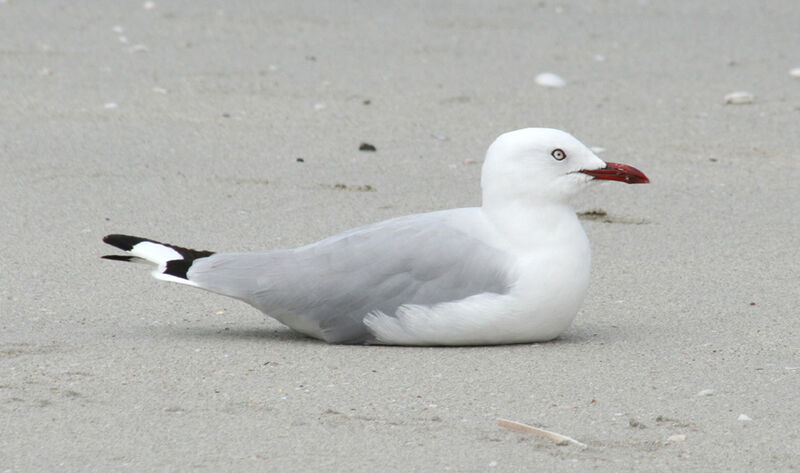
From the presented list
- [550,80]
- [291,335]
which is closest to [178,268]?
[291,335]

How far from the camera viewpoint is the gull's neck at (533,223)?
404 centimetres

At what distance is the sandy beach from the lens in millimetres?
3293

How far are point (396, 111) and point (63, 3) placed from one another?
12.2ft

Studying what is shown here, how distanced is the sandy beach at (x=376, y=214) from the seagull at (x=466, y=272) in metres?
0.09

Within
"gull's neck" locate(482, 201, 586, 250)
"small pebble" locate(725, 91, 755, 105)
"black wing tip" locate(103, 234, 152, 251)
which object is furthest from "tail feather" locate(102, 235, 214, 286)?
"small pebble" locate(725, 91, 755, 105)

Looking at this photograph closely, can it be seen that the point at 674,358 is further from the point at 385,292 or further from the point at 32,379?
the point at 32,379

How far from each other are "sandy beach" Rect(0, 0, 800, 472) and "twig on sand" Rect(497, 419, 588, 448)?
2 cm

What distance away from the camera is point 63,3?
9938 millimetres

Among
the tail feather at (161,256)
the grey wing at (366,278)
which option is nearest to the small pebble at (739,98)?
the grey wing at (366,278)

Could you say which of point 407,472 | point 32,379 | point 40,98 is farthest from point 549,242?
point 40,98

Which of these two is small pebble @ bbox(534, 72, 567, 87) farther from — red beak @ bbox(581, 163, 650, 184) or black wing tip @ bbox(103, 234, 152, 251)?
black wing tip @ bbox(103, 234, 152, 251)

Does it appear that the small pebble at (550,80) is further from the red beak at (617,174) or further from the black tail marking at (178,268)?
the black tail marking at (178,268)

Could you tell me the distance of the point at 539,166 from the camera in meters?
4.08

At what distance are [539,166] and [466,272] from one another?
400 millimetres
